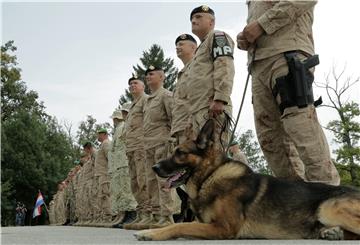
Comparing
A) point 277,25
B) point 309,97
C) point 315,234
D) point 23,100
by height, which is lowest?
point 315,234

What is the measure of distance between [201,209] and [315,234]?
2.87 ft

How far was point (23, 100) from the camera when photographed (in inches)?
1769

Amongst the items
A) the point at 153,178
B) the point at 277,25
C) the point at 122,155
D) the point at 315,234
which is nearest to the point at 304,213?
the point at 315,234

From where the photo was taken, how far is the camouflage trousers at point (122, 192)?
1078cm

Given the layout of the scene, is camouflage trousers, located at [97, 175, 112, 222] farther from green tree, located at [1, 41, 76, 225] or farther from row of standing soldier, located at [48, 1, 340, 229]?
green tree, located at [1, 41, 76, 225]

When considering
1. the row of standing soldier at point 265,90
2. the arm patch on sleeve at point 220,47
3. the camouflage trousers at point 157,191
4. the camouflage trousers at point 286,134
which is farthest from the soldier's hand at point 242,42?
the camouflage trousers at point 157,191

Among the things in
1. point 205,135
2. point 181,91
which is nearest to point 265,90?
point 205,135

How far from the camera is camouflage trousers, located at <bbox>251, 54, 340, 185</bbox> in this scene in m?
4.43

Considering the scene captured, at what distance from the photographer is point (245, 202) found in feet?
13.6

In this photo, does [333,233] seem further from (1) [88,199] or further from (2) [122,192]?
(1) [88,199]

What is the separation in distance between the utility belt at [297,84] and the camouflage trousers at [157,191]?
278 cm

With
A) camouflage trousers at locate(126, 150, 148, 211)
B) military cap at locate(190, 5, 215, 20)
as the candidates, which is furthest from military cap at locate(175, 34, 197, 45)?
camouflage trousers at locate(126, 150, 148, 211)

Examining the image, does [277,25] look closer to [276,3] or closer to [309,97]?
[276,3]

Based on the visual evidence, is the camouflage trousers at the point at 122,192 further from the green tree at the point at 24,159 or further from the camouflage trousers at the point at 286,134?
the green tree at the point at 24,159
